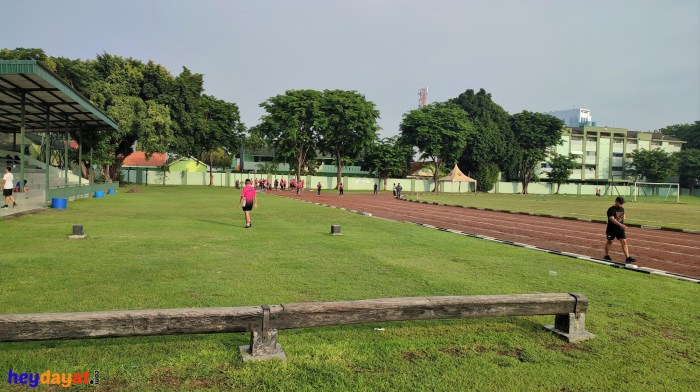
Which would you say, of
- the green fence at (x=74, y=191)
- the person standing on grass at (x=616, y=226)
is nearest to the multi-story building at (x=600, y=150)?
the green fence at (x=74, y=191)

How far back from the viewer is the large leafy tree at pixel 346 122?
54750mm

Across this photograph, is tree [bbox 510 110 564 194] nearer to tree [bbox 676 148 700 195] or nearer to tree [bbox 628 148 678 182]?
tree [bbox 628 148 678 182]

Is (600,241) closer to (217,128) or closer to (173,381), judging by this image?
(173,381)

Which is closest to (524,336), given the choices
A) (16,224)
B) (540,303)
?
(540,303)

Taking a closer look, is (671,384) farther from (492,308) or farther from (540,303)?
(492,308)

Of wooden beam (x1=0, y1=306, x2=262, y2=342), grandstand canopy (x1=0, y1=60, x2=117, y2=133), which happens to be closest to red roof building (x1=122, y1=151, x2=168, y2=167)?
grandstand canopy (x1=0, y1=60, x2=117, y2=133)

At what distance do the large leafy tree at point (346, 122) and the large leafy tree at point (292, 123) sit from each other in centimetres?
124

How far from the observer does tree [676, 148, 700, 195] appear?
8450cm

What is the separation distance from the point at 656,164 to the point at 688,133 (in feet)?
102

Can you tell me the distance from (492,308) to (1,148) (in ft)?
132

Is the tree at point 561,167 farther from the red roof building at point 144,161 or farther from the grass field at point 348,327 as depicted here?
the grass field at point 348,327

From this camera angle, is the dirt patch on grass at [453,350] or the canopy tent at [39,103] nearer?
the dirt patch on grass at [453,350]

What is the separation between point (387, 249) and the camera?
1031 centimetres

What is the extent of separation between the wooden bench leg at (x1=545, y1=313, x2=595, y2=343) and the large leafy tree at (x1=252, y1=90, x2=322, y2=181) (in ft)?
163
